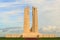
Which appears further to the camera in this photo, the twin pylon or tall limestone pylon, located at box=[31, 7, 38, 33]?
tall limestone pylon, located at box=[31, 7, 38, 33]

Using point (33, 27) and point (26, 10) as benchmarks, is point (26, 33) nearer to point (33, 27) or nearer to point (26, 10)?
point (33, 27)

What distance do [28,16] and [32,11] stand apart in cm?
188

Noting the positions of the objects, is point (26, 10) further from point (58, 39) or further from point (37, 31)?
point (58, 39)

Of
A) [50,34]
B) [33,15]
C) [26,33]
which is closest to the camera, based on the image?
[50,34]

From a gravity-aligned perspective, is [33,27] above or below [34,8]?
below

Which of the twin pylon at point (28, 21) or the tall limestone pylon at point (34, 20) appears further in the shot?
the tall limestone pylon at point (34, 20)

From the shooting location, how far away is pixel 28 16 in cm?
3472

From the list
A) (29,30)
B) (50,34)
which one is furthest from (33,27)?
(50,34)

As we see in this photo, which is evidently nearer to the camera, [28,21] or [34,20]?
[28,21]

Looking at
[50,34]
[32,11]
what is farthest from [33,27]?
[50,34]

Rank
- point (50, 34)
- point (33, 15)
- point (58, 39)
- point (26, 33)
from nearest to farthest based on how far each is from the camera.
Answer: point (58, 39)
point (50, 34)
point (26, 33)
point (33, 15)

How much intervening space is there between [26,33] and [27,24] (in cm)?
170

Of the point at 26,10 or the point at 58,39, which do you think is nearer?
the point at 58,39

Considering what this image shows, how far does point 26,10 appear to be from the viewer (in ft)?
116
